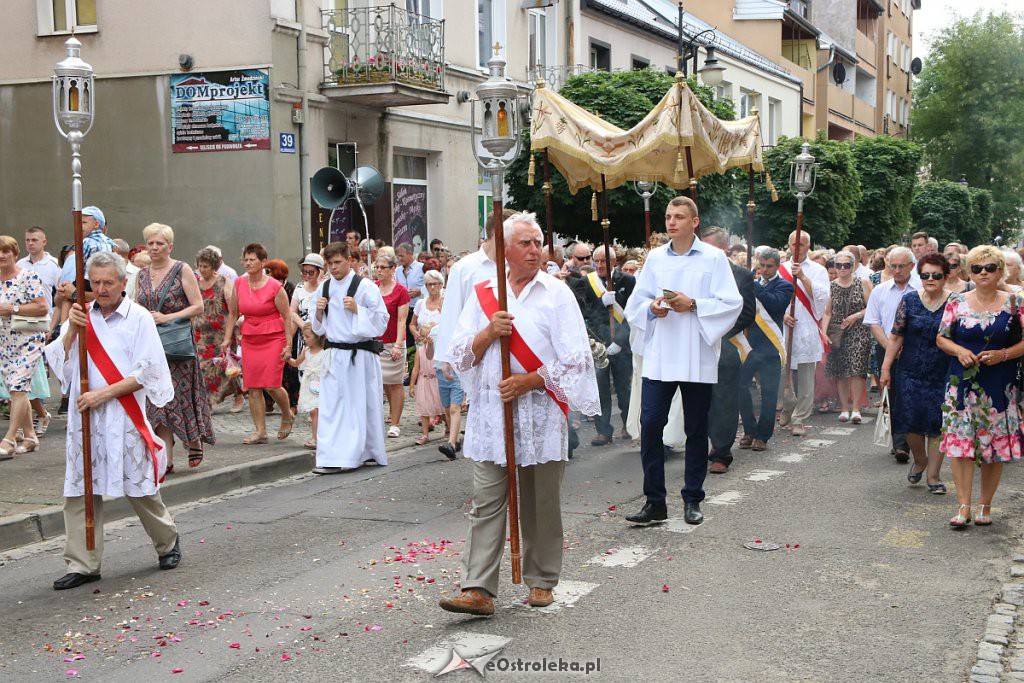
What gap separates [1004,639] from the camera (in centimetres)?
551

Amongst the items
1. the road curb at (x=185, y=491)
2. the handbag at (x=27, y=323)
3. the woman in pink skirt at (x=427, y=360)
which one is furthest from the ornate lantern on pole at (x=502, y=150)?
the handbag at (x=27, y=323)

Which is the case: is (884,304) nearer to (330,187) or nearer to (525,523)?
(525,523)

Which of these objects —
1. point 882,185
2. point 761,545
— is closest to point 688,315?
point 761,545

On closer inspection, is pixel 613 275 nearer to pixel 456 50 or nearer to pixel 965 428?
pixel 965 428

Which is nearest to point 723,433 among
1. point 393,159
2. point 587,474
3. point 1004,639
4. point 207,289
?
point 587,474

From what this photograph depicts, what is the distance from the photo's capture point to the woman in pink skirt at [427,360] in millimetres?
11578

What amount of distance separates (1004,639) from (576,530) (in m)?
2.78

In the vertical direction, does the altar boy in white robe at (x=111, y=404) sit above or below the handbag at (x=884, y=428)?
above

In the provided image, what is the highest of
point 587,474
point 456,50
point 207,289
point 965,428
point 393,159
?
point 456,50

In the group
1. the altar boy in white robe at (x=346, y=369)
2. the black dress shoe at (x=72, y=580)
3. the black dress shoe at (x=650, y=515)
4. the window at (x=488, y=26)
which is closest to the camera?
the black dress shoe at (x=72, y=580)

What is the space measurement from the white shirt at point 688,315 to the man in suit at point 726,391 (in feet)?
5.69

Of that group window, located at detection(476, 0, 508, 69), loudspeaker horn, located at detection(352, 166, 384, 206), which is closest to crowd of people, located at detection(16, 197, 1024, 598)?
loudspeaker horn, located at detection(352, 166, 384, 206)

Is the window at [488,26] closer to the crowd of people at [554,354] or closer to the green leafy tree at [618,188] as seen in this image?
the green leafy tree at [618,188]

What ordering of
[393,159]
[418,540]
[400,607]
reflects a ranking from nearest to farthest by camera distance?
1. [400,607]
2. [418,540]
3. [393,159]
